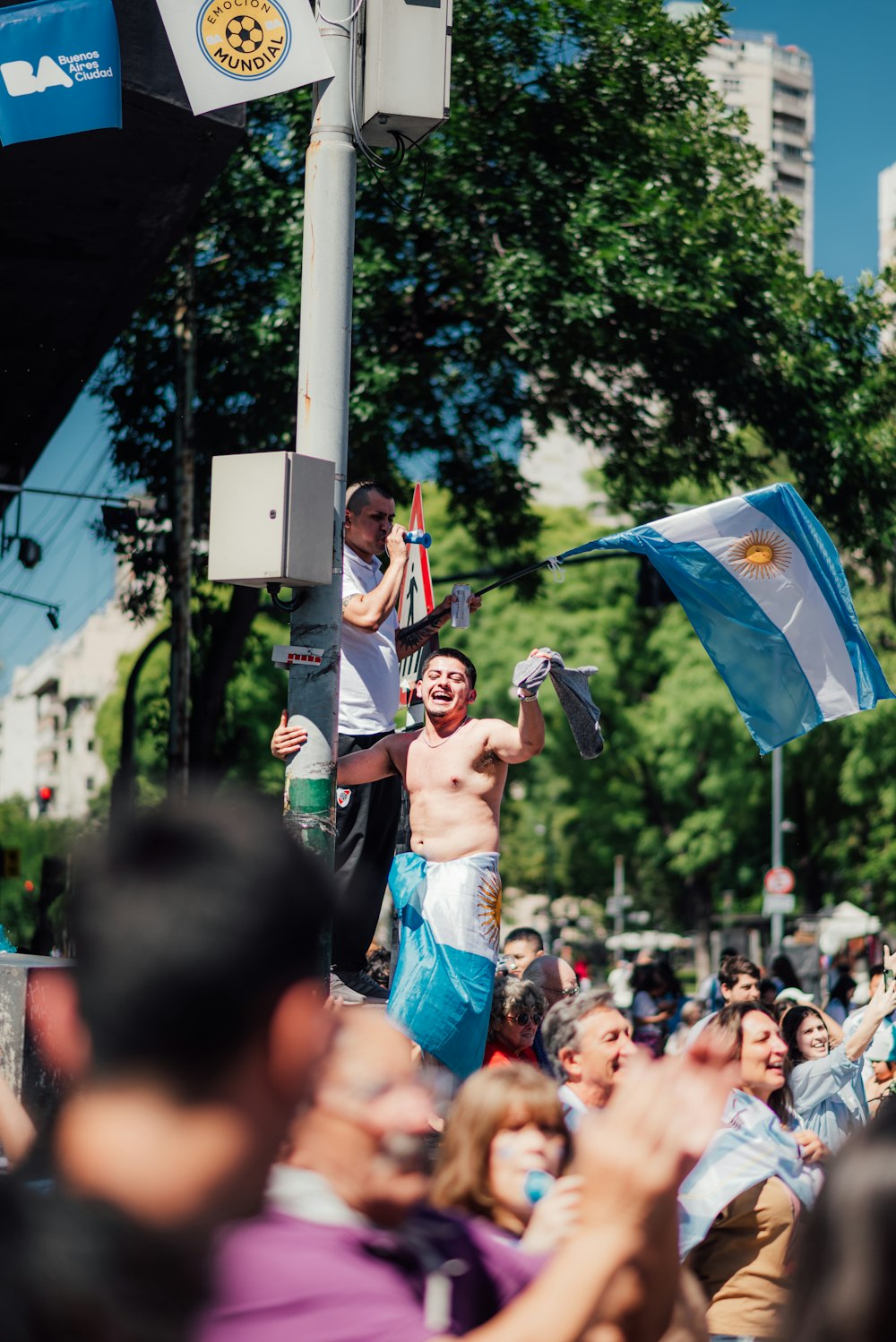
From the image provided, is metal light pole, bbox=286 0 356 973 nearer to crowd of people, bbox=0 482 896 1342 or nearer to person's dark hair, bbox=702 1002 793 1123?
person's dark hair, bbox=702 1002 793 1123

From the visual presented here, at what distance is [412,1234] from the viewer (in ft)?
6.46

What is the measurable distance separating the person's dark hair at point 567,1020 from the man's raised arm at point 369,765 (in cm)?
242

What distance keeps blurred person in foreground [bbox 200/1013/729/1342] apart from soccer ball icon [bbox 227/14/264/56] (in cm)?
Result: 512

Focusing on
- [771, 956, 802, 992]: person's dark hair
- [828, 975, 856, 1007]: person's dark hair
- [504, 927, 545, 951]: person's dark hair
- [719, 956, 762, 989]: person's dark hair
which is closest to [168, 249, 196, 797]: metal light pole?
[771, 956, 802, 992]: person's dark hair

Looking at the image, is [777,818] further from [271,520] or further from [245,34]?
[271,520]

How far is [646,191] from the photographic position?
49.9 ft

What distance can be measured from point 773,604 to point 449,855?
2.61m

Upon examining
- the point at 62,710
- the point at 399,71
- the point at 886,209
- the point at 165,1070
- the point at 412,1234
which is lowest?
the point at 412,1234

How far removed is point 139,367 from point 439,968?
12.2 m

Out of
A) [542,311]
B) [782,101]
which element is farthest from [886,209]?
[542,311]

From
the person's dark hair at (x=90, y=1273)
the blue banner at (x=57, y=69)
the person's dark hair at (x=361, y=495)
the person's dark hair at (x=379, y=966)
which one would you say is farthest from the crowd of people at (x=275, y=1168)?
the blue banner at (x=57, y=69)

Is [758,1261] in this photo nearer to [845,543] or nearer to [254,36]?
[254,36]

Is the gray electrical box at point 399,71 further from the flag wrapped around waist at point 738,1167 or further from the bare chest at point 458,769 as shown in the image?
the flag wrapped around waist at point 738,1167

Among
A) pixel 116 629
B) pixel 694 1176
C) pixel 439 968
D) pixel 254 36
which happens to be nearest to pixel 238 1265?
pixel 694 1176
